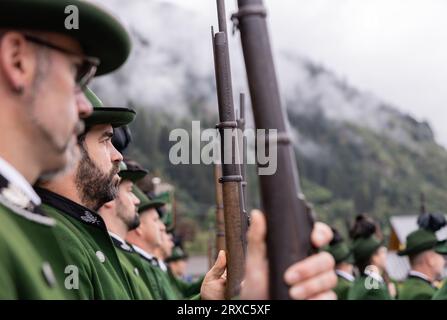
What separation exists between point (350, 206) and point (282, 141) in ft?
341

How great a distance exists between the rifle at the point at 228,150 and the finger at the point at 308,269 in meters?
1.43

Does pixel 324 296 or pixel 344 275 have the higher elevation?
pixel 344 275

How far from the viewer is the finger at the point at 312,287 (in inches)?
64.9

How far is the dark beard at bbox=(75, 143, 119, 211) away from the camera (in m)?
3.28

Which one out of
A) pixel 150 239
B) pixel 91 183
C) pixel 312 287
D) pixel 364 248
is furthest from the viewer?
pixel 364 248

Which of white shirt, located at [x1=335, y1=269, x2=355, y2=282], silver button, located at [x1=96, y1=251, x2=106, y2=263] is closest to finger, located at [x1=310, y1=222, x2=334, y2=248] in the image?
silver button, located at [x1=96, y1=251, x2=106, y2=263]

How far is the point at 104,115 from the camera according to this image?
343cm

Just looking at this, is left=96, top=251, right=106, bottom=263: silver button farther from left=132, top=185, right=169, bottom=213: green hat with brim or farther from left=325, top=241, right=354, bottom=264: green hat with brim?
left=325, top=241, right=354, bottom=264: green hat with brim

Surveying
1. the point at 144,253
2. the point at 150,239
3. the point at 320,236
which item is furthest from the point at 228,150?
the point at 150,239

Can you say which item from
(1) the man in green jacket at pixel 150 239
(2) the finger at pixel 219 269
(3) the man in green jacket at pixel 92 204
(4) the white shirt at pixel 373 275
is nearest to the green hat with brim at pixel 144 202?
(1) the man in green jacket at pixel 150 239

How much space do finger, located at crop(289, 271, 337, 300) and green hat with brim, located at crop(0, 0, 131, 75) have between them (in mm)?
919

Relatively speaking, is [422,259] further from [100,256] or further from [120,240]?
[100,256]

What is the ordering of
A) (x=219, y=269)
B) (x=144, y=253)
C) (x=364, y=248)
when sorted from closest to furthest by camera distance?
1. (x=219, y=269)
2. (x=144, y=253)
3. (x=364, y=248)

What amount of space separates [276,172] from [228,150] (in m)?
1.84
